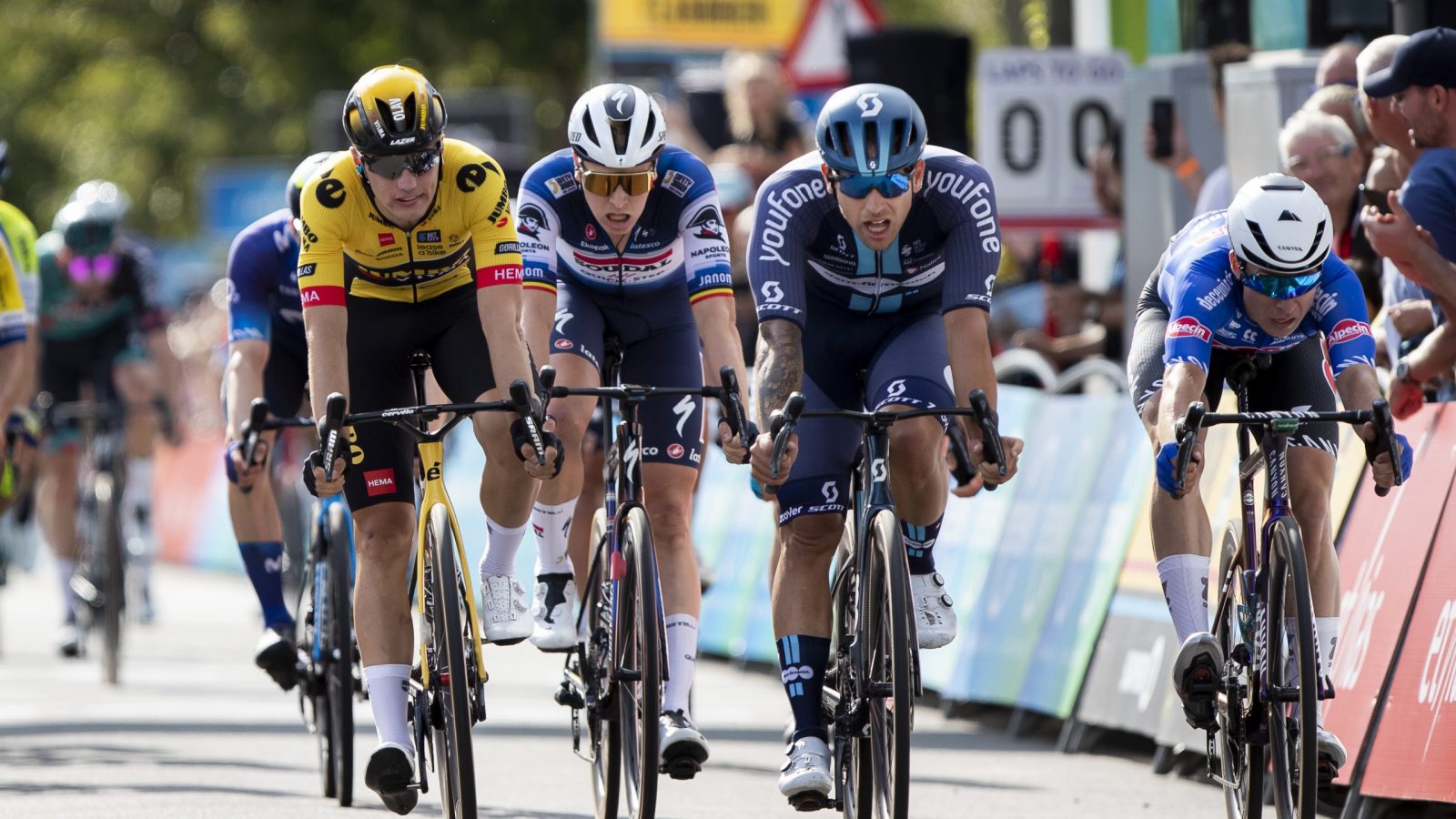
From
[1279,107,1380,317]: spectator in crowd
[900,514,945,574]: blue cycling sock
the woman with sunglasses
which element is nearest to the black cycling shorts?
[900,514,945,574]: blue cycling sock

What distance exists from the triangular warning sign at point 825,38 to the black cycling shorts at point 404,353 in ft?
29.3

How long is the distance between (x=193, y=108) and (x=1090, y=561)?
31.5m

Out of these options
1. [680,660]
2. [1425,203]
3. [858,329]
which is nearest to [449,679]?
[680,660]

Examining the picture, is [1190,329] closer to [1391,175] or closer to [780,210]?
[780,210]

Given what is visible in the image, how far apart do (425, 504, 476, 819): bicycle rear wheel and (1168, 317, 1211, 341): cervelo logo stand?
2238mm

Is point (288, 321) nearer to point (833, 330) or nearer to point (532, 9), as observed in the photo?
point (833, 330)

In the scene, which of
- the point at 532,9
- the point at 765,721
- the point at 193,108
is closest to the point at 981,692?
the point at 765,721

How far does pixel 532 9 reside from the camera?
31828 mm

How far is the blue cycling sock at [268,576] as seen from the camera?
9781mm

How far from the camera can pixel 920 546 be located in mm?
8125

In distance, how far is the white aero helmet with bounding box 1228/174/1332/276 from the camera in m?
7.27

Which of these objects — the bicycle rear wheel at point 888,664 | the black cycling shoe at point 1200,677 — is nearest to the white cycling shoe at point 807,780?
the bicycle rear wheel at point 888,664

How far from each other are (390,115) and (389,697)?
1779 mm

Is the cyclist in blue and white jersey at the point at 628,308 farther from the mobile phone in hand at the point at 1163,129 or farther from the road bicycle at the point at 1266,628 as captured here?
the mobile phone in hand at the point at 1163,129
